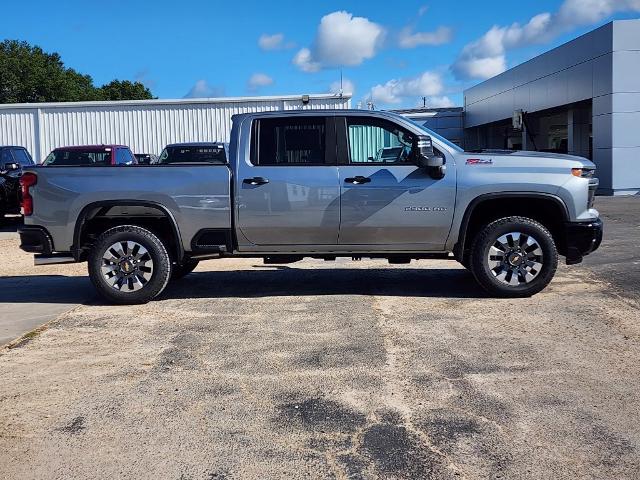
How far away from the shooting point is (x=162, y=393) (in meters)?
4.77

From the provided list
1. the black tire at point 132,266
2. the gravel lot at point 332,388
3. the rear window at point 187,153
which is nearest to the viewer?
the gravel lot at point 332,388

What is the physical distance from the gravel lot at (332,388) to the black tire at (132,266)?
19cm

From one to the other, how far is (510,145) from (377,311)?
133 ft

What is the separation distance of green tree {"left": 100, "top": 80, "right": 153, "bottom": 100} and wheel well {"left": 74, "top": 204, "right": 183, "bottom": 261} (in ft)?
237

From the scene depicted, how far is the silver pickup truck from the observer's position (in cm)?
728

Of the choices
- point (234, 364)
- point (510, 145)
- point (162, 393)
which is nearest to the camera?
point (162, 393)

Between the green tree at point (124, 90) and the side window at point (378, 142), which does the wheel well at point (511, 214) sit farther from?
the green tree at point (124, 90)

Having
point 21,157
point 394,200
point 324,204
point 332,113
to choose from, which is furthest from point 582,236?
point 21,157

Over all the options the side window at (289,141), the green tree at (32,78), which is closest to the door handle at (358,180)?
the side window at (289,141)

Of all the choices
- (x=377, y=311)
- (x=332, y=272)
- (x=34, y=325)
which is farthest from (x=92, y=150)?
(x=377, y=311)

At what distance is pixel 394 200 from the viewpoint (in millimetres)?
7285

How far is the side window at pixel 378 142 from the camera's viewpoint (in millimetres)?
7387

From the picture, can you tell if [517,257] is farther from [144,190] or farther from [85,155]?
[85,155]

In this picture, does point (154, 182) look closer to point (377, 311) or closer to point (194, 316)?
point (194, 316)
